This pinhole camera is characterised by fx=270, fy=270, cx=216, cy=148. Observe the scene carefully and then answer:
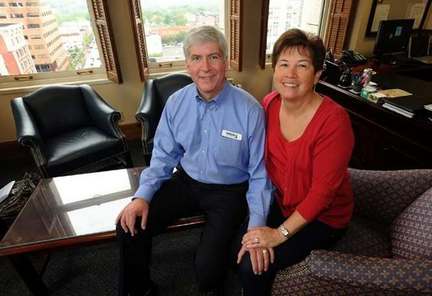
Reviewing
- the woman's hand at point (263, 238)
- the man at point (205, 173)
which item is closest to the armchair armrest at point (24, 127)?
the man at point (205, 173)

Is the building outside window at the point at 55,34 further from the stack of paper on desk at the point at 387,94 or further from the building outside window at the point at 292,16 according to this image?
the stack of paper on desk at the point at 387,94

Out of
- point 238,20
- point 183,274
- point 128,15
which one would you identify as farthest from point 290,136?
point 128,15

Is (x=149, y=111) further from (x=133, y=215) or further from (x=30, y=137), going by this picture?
(x=133, y=215)

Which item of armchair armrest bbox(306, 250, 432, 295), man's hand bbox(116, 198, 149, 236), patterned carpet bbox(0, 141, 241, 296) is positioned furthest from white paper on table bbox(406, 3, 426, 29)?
man's hand bbox(116, 198, 149, 236)

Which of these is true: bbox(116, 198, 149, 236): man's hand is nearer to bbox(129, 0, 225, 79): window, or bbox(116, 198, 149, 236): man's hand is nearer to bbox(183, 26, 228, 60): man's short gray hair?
bbox(183, 26, 228, 60): man's short gray hair

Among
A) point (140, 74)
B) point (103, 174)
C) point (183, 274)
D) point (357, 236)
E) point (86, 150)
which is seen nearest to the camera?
point (357, 236)

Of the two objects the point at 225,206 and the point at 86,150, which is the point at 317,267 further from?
the point at 86,150

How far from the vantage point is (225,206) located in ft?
4.06

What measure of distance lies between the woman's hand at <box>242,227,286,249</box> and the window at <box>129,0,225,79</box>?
6.96 feet

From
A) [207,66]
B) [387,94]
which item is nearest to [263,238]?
[207,66]

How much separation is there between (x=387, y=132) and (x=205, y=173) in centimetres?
142

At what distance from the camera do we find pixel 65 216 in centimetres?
138

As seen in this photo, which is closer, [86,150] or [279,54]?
[279,54]

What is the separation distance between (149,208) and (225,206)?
13.9 inches
